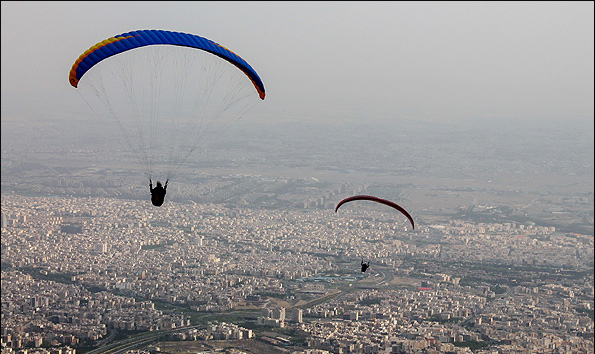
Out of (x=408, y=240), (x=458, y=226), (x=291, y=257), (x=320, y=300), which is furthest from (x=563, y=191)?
(x=320, y=300)

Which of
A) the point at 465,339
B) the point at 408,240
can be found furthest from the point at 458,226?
the point at 465,339

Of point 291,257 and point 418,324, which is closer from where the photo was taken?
point 418,324

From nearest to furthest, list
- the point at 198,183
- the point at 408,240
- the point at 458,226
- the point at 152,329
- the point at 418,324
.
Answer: the point at 152,329
the point at 418,324
the point at 408,240
the point at 458,226
the point at 198,183

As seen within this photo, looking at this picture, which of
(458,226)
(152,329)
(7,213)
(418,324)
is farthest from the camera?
(458,226)

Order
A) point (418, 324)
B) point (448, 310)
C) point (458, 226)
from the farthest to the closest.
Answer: point (458, 226) < point (448, 310) < point (418, 324)

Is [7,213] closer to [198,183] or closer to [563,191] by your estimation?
[198,183]

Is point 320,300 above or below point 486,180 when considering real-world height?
below

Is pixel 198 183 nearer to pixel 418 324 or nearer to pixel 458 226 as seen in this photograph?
pixel 458 226

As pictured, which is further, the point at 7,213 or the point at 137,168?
the point at 137,168

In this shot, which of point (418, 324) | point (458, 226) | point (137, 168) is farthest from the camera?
point (137, 168)
